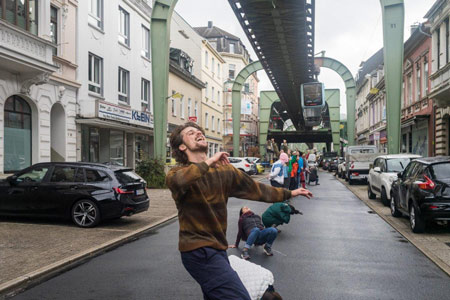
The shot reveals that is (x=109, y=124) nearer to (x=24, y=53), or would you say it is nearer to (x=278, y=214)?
(x=24, y=53)

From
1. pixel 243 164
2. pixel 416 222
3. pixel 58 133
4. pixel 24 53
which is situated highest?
pixel 24 53

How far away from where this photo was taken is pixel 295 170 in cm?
1622

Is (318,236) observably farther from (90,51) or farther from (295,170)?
(90,51)

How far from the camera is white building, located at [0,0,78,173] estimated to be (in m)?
14.3

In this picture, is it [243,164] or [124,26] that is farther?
[243,164]

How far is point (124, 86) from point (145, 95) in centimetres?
331

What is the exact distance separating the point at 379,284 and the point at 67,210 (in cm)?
673

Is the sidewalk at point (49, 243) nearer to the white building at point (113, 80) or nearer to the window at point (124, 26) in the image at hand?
the white building at point (113, 80)

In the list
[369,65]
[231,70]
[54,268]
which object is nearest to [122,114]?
[54,268]

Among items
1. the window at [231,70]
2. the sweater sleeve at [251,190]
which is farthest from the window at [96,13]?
the window at [231,70]

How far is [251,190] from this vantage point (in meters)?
3.25

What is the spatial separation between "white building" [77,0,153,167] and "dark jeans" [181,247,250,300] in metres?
16.3

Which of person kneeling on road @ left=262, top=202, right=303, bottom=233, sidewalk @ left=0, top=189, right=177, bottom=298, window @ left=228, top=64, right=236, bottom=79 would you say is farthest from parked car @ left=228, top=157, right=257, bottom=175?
window @ left=228, top=64, right=236, bottom=79

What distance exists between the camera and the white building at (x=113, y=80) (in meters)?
20.5
